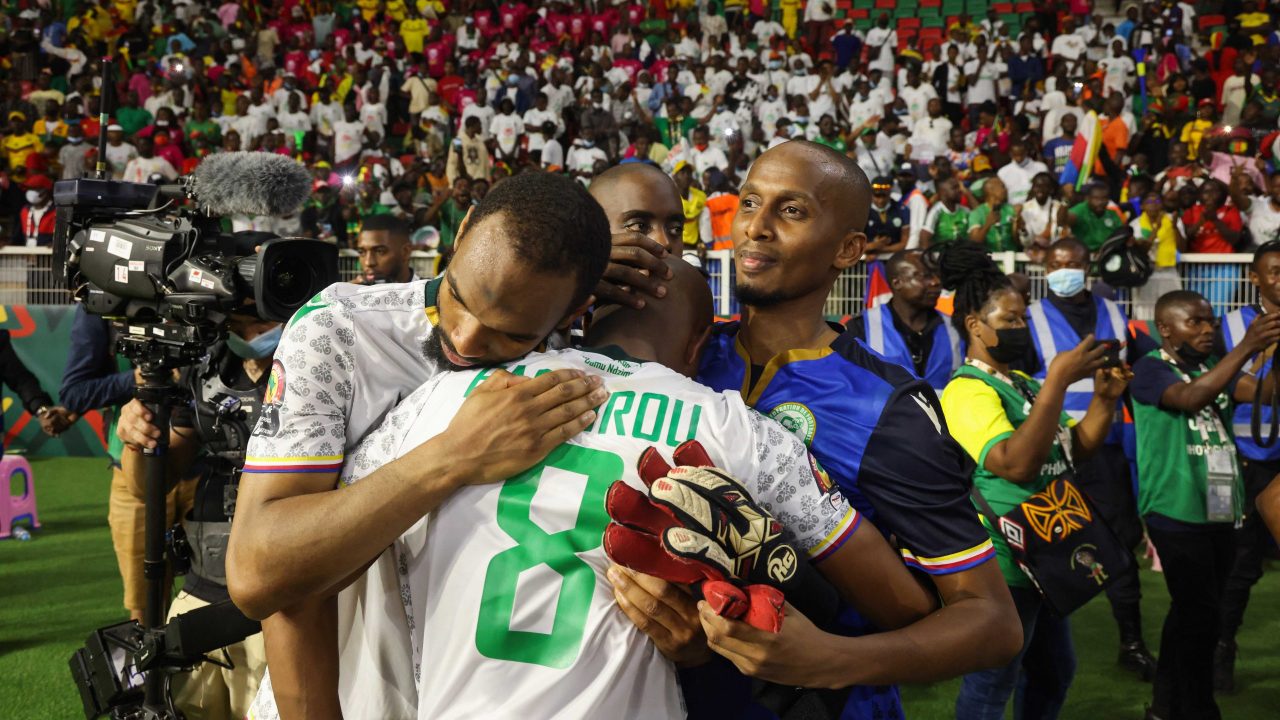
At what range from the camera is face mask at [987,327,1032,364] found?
4070 mm

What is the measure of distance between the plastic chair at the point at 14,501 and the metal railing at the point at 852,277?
1.63 metres

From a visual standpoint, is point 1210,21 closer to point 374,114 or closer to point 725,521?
point 374,114

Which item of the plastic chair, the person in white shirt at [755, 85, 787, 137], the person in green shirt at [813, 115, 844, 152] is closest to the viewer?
the plastic chair

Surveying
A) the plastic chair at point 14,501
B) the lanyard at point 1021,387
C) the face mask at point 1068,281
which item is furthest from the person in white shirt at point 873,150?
the plastic chair at point 14,501

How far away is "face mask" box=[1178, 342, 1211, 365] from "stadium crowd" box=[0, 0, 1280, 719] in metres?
0.01

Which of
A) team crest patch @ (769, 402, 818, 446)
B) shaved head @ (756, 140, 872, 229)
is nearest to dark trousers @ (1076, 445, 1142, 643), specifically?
shaved head @ (756, 140, 872, 229)

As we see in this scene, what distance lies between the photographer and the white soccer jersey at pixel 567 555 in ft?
5.29

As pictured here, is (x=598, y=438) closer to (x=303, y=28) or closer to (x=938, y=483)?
(x=938, y=483)

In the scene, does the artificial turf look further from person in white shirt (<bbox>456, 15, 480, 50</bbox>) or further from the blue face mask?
person in white shirt (<bbox>456, 15, 480, 50</bbox>)

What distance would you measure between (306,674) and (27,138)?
16940 millimetres

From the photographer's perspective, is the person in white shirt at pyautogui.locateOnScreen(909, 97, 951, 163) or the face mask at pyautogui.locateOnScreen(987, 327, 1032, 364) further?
the person in white shirt at pyautogui.locateOnScreen(909, 97, 951, 163)

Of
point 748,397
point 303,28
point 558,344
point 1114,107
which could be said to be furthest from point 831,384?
point 303,28

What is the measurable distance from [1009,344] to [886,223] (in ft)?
21.9

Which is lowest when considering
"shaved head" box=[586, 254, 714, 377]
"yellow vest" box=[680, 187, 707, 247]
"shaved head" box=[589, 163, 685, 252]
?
"yellow vest" box=[680, 187, 707, 247]
